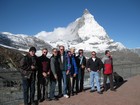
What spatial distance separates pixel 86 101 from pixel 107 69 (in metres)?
2.48

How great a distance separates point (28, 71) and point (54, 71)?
48.6 inches

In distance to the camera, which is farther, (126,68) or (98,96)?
(126,68)

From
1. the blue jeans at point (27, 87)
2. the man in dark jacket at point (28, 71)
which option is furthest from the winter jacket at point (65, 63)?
the blue jeans at point (27, 87)

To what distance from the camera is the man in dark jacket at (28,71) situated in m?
6.71

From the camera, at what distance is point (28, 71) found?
6.77 m

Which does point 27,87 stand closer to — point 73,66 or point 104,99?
point 73,66

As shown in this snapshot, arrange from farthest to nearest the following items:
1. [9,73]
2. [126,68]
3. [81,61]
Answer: [126,68] < [81,61] < [9,73]

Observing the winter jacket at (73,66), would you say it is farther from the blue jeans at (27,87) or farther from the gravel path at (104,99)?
the blue jeans at (27,87)

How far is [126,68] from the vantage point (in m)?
16.1

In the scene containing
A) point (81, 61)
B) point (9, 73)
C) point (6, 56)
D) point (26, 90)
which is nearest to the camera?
point (26, 90)

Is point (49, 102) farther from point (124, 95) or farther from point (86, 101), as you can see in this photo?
point (124, 95)

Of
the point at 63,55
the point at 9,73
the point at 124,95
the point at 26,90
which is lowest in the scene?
the point at 124,95

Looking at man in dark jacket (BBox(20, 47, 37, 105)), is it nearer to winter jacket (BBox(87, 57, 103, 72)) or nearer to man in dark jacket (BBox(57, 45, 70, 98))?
man in dark jacket (BBox(57, 45, 70, 98))

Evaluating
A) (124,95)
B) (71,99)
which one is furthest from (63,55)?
(124,95)
